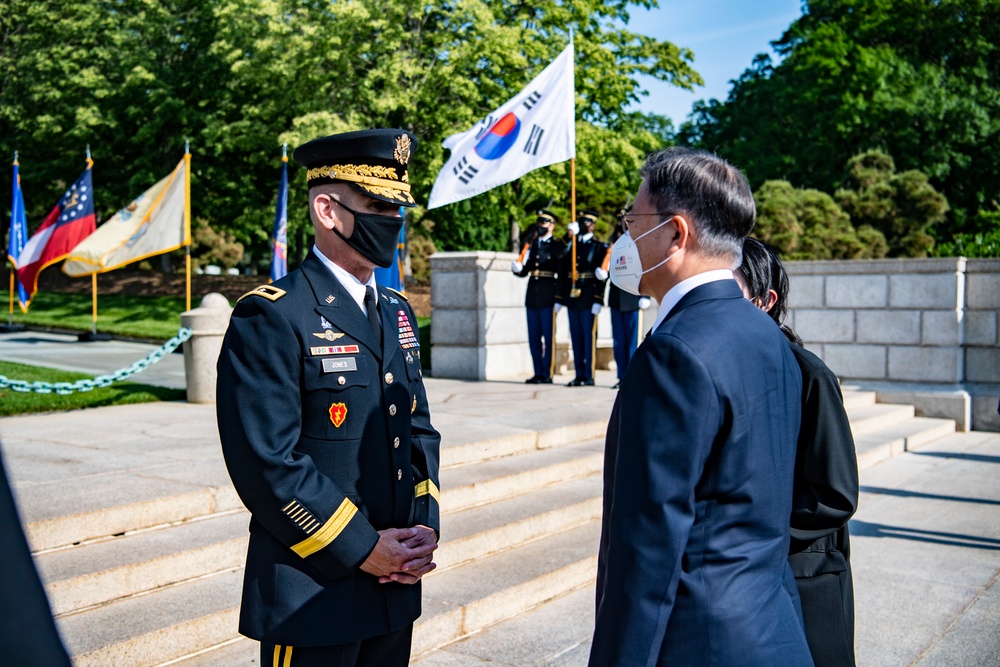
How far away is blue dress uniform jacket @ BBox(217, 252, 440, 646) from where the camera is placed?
7.79 ft

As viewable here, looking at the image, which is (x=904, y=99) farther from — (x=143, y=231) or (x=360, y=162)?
(x=360, y=162)

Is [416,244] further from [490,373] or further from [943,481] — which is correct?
[943,481]

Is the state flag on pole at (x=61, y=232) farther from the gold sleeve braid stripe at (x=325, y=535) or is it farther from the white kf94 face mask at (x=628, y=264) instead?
the white kf94 face mask at (x=628, y=264)

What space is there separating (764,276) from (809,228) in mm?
23223

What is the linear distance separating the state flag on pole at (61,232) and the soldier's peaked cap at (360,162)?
1453 cm

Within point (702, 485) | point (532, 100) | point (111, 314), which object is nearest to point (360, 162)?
point (702, 485)

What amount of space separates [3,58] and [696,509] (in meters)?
37.0

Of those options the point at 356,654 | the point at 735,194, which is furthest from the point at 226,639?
the point at 735,194

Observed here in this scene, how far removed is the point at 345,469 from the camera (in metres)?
2.55

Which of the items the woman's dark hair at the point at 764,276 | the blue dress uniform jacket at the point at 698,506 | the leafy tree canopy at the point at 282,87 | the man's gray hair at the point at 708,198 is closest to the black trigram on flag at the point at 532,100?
the woman's dark hair at the point at 764,276

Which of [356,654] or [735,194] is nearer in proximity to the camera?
[735,194]

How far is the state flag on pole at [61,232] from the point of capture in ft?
51.2

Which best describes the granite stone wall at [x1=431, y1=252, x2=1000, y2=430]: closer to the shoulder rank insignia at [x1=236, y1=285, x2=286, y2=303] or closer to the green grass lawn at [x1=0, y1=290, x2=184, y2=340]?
the green grass lawn at [x1=0, y1=290, x2=184, y2=340]

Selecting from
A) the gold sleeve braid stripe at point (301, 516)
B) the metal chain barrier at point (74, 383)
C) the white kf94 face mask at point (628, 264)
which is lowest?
the metal chain barrier at point (74, 383)
